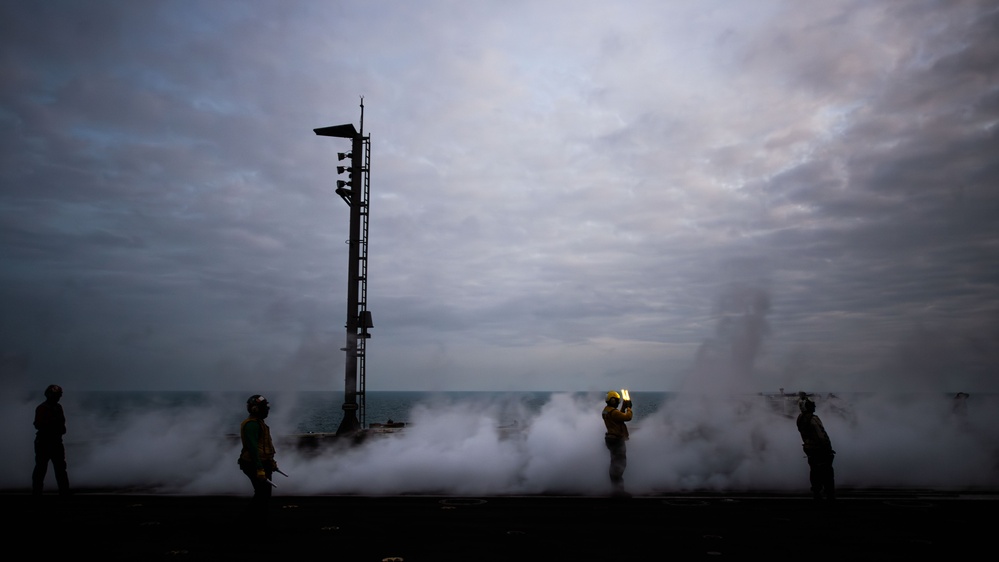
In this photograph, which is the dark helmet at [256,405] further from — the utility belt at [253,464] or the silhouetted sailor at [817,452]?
the silhouetted sailor at [817,452]

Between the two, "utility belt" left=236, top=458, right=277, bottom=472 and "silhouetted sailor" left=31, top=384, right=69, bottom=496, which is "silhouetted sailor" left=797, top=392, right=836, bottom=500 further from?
"silhouetted sailor" left=31, top=384, right=69, bottom=496

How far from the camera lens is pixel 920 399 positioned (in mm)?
19375

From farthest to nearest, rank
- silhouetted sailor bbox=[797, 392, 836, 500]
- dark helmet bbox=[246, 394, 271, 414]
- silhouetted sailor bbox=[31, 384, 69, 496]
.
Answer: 1. silhouetted sailor bbox=[797, 392, 836, 500]
2. silhouetted sailor bbox=[31, 384, 69, 496]
3. dark helmet bbox=[246, 394, 271, 414]

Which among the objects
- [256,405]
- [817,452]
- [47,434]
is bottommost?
[817,452]

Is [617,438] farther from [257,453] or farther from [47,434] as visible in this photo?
[47,434]

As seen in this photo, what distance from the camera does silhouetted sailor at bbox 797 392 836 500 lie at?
40.6 feet

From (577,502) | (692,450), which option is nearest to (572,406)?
(692,450)

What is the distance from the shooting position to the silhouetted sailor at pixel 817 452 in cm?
1238

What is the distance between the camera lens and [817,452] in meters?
12.6

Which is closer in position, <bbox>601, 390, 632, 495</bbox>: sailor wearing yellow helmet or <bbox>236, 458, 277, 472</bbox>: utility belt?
<bbox>236, 458, 277, 472</bbox>: utility belt

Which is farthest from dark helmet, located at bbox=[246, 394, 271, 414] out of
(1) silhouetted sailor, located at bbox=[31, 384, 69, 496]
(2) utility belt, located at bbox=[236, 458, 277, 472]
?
(1) silhouetted sailor, located at bbox=[31, 384, 69, 496]

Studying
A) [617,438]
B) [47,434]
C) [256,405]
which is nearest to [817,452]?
[617,438]

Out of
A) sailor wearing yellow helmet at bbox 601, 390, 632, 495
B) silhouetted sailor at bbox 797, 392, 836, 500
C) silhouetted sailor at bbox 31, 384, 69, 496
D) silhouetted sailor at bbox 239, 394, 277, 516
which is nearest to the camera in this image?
silhouetted sailor at bbox 239, 394, 277, 516

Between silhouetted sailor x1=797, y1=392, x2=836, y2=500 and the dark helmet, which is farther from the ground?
the dark helmet
